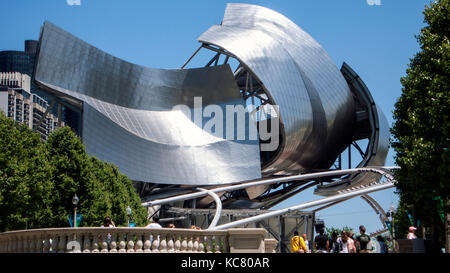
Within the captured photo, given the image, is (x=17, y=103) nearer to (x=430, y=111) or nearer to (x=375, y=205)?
(x=375, y=205)

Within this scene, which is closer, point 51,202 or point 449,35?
point 449,35

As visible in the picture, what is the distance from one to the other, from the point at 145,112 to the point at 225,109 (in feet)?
28.7

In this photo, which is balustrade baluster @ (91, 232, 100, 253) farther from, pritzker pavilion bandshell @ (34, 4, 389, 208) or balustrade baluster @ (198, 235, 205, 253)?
pritzker pavilion bandshell @ (34, 4, 389, 208)

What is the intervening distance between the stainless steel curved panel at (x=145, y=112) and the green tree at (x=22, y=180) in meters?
21.2

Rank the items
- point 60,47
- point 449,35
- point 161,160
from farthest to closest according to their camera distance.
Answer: point 161,160 < point 60,47 < point 449,35

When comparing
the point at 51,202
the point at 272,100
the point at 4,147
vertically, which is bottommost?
the point at 51,202

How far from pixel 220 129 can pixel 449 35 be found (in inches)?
1627

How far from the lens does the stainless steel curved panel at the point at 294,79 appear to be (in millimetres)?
66125

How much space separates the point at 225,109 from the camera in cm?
6888

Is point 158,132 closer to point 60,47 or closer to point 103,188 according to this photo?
point 60,47

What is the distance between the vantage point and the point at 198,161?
215ft

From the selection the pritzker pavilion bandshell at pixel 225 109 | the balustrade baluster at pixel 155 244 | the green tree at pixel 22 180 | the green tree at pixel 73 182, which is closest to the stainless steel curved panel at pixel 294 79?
the pritzker pavilion bandshell at pixel 225 109

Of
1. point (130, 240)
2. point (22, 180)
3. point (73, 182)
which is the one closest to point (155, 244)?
point (130, 240)
